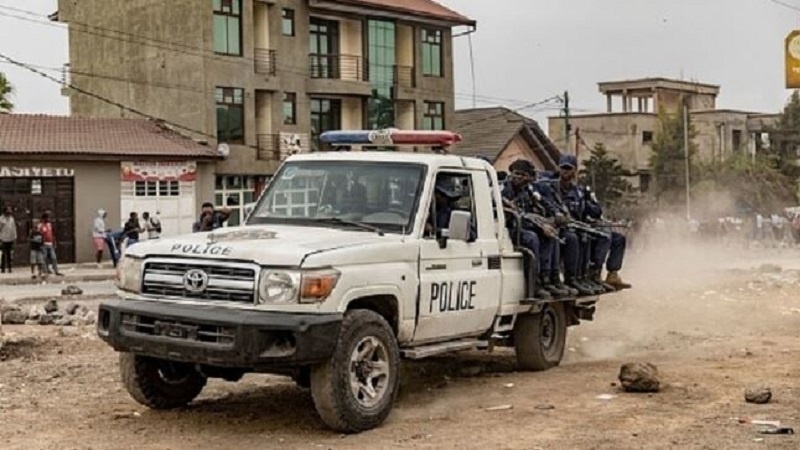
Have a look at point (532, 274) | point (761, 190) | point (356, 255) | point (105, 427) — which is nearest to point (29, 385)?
point (105, 427)

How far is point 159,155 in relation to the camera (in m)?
35.9

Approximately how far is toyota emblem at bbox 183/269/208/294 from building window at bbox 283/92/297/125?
113 feet

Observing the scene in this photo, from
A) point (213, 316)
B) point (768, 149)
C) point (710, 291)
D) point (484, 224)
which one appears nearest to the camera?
point (213, 316)

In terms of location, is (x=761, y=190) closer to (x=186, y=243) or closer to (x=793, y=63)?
(x=793, y=63)

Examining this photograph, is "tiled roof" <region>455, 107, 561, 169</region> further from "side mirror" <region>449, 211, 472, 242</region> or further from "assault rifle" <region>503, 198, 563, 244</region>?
"side mirror" <region>449, 211, 472, 242</region>

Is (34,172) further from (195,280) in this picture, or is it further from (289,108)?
(195,280)

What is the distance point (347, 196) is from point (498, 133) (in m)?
42.3

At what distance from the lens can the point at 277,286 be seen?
25.2ft

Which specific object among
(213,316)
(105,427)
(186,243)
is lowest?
(105,427)

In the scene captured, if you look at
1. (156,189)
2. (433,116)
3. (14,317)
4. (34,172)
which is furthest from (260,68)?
(14,317)

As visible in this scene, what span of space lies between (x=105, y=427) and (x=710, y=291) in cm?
1581

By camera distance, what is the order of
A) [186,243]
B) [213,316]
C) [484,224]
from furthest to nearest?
[484,224] → [186,243] → [213,316]

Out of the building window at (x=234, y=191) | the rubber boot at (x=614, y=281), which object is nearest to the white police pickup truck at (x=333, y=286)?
the rubber boot at (x=614, y=281)

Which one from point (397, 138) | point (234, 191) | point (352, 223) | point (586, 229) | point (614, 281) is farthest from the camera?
point (234, 191)
